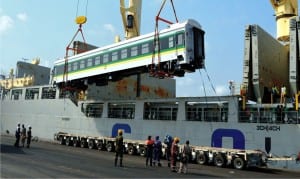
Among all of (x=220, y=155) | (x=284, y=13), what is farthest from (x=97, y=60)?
(x=284, y=13)

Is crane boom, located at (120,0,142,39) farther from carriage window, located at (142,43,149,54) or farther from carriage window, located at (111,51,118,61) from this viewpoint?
carriage window, located at (142,43,149,54)

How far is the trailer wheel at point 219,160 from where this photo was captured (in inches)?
853

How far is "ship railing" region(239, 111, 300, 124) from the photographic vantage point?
73.7 ft

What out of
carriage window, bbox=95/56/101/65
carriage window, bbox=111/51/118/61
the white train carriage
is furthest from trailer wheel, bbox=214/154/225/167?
carriage window, bbox=95/56/101/65

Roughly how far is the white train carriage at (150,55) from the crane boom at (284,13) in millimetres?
12998

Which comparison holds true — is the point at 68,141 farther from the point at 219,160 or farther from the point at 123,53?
the point at 219,160

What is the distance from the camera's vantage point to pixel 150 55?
2383cm

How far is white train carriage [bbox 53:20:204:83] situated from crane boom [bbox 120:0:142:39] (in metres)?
8.74

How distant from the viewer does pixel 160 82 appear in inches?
1957

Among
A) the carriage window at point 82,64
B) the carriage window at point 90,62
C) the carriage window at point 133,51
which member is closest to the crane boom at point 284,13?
the carriage window at point 133,51

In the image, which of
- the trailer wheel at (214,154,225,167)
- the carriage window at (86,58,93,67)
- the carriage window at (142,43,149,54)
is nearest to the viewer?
the trailer wheel at (214,154,225,167)

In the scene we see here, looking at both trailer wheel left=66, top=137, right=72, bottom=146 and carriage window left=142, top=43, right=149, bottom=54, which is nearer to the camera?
carriage window left=142, top=43, right=149, bottom=54

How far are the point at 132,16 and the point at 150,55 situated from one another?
579 inches

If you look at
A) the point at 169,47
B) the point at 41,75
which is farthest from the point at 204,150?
the point at 41,75
